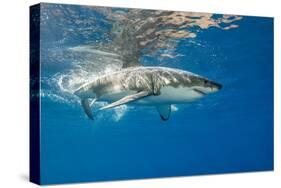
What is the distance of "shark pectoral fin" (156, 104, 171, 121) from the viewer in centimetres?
1371

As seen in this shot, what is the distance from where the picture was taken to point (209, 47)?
566 inches

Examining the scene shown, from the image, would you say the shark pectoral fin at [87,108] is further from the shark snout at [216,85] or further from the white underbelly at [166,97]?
the shark snout at [216,85]

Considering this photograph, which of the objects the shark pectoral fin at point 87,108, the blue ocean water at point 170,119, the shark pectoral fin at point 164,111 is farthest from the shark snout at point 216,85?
the shark pectoral fin at point 87,108

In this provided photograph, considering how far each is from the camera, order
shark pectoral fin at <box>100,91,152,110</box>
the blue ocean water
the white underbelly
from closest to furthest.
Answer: shark pectoral fin at <box>100,91,152,110</box>, the blue ocean water, the white underbelly

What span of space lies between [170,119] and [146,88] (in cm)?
99

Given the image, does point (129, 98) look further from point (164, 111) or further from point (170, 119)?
point (170, 119)

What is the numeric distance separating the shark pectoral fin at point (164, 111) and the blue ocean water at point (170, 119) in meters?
0.13

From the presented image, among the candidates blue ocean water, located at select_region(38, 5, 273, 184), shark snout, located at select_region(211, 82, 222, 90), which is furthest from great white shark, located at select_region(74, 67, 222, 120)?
shark snout, located at select_region(211, 82, 222, 90)

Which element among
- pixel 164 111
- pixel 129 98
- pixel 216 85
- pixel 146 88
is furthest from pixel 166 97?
pixel 216 85

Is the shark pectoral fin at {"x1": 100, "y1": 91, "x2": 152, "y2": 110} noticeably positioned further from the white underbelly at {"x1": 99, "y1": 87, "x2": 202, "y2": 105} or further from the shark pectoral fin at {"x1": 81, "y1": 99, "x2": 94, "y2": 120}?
the shark pectoral fin at {"x1": 81, "y1": 99, "x2": 94, "y2": 120}

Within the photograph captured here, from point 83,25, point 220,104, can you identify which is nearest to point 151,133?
point 220,104

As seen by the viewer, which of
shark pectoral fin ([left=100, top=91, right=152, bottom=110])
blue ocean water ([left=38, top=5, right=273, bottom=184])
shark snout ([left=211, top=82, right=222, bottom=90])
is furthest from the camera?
shark snout ([left=211, top=82, right=222, bottom=90])

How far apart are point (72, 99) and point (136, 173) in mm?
2180

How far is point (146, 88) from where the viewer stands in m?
13.4
